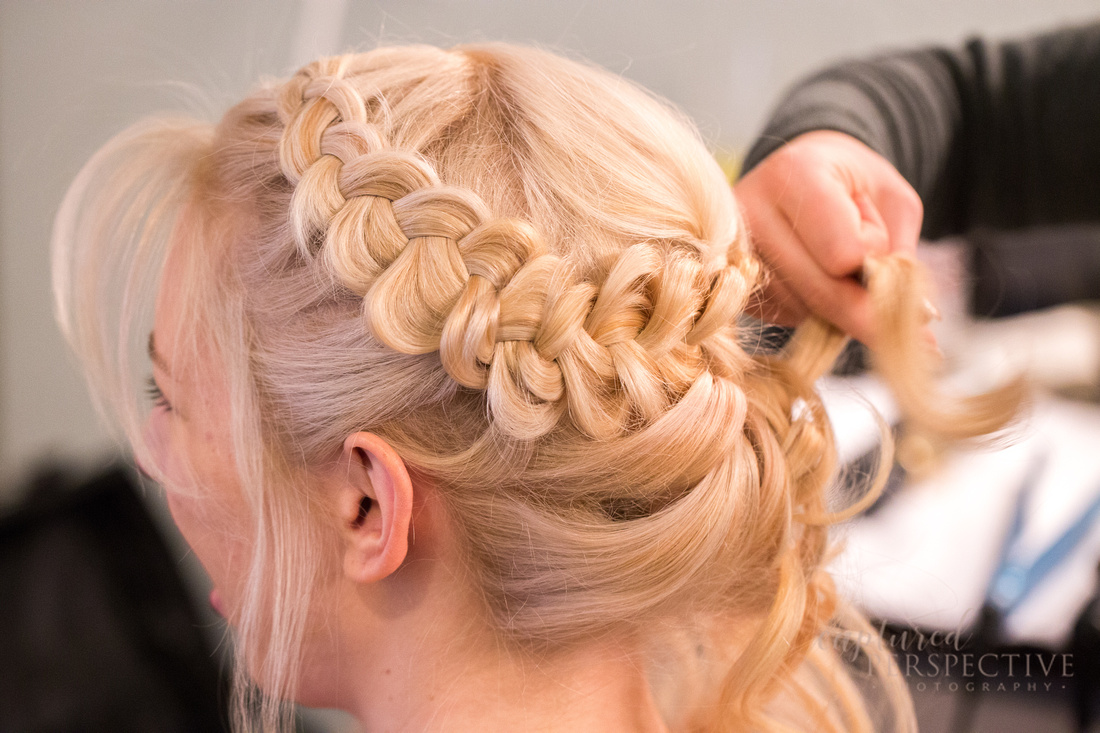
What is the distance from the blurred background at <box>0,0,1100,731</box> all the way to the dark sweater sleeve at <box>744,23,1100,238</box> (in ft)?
0.59

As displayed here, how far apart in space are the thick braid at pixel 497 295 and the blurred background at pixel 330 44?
57cm

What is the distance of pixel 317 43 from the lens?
1188 mm

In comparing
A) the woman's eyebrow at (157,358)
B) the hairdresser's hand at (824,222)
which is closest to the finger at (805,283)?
the hairdresser's hand at (824,222)

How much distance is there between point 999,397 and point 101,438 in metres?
1.78

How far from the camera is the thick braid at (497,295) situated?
46 centimetres

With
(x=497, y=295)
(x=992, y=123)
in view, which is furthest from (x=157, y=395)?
(x=992, y=123)

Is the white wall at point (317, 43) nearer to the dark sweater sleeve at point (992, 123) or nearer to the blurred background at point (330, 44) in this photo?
the blurred background at point (330, 44)

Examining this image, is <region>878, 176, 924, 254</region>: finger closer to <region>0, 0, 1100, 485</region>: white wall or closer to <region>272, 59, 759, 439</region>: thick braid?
<region>272, 59, 759, 439</region>: thick braid

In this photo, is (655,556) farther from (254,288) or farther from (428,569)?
(254,288)

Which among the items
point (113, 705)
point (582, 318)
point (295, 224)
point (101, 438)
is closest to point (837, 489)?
point (582, 318)

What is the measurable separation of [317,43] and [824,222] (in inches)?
38.1

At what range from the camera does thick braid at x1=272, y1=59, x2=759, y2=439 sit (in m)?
0.46

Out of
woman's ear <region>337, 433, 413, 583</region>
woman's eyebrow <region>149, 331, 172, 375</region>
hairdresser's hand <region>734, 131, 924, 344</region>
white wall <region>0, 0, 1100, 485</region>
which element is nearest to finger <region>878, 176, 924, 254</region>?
hairdresser's hand <region>734, 131, 924, 344</region>

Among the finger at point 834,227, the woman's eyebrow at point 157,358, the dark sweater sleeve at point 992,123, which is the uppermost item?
the dark sweater sleeve at point 992,123
